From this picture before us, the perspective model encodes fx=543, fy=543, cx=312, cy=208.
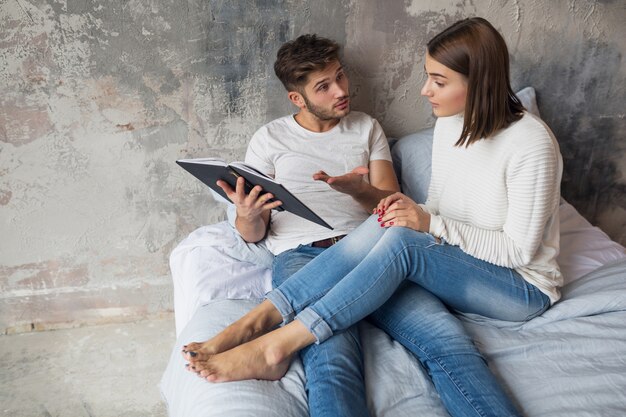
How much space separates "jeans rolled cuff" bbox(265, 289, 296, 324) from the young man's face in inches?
27.7

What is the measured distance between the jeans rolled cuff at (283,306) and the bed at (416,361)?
0.13 m

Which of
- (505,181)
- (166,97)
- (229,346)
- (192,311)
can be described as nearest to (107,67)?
(166,97)

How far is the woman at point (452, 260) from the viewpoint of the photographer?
1.38 meters

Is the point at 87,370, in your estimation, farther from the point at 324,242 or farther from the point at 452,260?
the point at 452,260

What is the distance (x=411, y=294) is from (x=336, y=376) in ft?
1.20

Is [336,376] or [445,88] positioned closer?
[336,376]

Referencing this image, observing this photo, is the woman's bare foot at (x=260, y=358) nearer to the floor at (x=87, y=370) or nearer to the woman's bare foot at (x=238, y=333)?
the woman's bare foot at (x=238, y=333)

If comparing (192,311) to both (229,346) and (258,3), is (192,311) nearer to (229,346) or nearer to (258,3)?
(229,346)

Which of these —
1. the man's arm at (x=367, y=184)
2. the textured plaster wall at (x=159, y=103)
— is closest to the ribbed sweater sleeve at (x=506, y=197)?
the man's arm at (x=367, y=184)

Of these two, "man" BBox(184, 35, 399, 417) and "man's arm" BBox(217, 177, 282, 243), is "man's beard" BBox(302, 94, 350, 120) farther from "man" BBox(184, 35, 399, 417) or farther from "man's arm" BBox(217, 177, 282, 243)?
"man's arm" BBox(217, 177, 282, 243)

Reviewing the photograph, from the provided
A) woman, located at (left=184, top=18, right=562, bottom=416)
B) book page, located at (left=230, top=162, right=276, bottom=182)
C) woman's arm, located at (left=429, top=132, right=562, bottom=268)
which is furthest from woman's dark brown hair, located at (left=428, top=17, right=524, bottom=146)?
book page, located at (left=230, top=162, right=276, bottom=182)

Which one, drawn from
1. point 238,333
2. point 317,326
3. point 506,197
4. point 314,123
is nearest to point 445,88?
point 506,197

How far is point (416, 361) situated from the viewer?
144 centimetres

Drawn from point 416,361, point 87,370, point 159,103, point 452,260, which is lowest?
point 87,370
